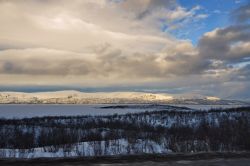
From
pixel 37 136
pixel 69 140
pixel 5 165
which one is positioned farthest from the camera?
pixel 37 136

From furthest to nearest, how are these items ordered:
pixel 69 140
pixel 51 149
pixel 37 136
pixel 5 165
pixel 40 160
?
pixel 37 136
pixel 69 140
pixel 51 149
pixel 40 160
pixel 5 165

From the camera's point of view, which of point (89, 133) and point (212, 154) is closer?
point (212, 154)

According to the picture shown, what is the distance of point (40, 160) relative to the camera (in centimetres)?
961

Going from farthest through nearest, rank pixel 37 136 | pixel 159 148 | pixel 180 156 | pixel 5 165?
pixel 37 136 < pixel 159 148 < pixel 180 156 < pixel 5 165

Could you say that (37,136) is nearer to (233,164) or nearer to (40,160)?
(40,160)

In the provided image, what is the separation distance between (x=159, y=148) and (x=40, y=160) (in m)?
11.1

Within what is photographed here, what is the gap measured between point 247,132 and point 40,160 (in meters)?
22.1

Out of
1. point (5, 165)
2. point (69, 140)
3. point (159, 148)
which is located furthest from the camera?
point (69, 140)

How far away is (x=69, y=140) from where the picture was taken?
27.8 meters

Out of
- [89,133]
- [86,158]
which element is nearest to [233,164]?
[86,158]

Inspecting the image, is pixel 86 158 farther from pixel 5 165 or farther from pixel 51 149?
pixel 51 149

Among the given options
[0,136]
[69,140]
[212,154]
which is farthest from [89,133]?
[212,154]

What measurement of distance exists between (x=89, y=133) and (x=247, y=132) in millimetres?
13203

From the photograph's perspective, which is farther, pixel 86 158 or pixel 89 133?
pixel 89 133
